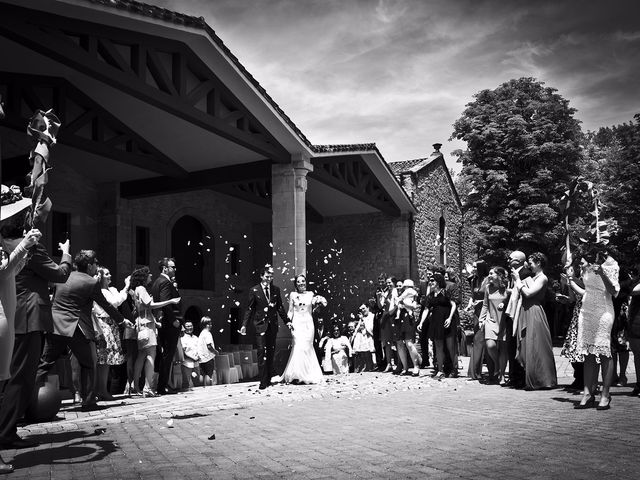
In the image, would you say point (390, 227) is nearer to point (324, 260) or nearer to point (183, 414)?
point (324, 260)

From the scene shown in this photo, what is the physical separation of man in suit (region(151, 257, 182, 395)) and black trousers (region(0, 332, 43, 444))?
14.7ft

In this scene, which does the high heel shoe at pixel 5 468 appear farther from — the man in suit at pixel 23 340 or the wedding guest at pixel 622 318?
the wedding guest at pixel 622 318

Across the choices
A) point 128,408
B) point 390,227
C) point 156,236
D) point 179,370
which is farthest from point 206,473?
point 390,227

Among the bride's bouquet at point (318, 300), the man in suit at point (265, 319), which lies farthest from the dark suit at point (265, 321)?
the bride's bouquet at point (318, 300)

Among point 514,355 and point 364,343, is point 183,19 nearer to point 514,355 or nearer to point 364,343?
point 514,355

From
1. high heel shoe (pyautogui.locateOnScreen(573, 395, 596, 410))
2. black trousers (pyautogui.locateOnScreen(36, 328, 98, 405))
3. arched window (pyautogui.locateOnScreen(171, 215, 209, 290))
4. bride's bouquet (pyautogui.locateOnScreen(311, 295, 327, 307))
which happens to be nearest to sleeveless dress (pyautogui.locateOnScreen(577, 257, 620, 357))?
high heel shoe (pyautogui.locateOnScreen(573, 395, 596, 410))

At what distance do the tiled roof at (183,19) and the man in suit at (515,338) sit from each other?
20.1 feet

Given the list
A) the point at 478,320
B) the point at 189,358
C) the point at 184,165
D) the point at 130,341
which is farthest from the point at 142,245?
the point at 478,320

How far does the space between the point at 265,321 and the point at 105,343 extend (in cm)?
317

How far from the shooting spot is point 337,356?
15.0 m

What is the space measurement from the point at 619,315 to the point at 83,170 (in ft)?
43.4

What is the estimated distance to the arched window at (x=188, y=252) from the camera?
20.8 metres

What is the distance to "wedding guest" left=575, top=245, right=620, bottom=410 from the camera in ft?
24.1

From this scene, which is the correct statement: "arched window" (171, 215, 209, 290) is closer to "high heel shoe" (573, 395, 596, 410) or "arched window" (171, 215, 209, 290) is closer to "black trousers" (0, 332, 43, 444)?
"high heel shoe" (573, 395, 596, 410)
